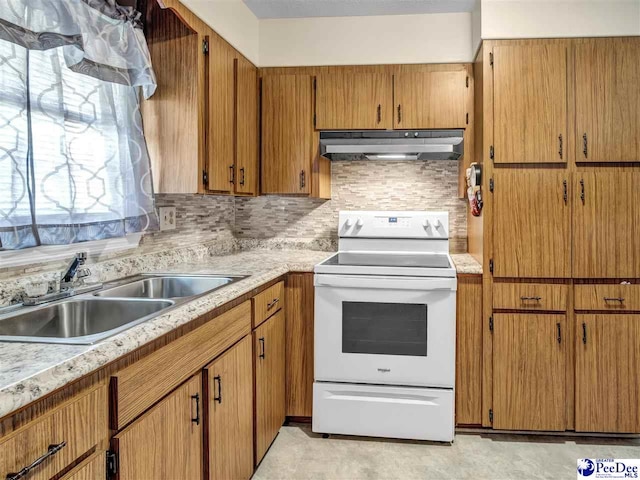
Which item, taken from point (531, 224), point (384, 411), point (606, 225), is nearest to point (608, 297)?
point (606, 225)

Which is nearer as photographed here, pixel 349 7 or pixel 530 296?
pixel 530 296

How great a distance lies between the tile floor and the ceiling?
7.75ft

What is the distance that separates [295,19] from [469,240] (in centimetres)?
172

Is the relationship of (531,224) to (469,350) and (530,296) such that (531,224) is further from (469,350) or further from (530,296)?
(469,350)

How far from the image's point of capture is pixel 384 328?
2609 mm

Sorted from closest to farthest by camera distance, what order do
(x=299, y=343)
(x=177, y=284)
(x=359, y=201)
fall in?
(x=177, y=284) → (x=299, y=343) → (x=359, y=201)

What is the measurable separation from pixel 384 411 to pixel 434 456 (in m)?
0.31

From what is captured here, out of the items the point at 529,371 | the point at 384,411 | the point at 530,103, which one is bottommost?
the point at 384,411

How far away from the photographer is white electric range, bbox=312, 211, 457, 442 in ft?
8.42

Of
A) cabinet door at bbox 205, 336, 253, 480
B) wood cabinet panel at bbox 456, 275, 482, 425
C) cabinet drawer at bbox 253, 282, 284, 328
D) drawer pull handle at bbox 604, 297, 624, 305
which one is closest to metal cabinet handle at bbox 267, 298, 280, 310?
cabinet drawer at bbox 253, 282, 284, 328

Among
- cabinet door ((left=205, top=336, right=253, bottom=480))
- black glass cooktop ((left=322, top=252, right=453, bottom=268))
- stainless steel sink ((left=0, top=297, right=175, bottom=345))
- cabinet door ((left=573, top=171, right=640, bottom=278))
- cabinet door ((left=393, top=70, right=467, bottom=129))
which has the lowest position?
cabinet door ((left=205, top=336, right=253, bottom=480))

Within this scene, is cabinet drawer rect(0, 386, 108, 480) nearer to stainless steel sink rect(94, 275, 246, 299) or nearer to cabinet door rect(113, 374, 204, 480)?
cabinet door rect(113, 374, 204, 480)

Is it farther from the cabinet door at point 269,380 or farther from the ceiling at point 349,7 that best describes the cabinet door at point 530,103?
the cabinet door at point 269,380

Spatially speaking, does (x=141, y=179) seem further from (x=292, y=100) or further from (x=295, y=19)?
(x=295, y=19)
